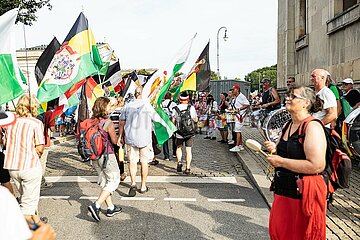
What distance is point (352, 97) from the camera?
833 cm

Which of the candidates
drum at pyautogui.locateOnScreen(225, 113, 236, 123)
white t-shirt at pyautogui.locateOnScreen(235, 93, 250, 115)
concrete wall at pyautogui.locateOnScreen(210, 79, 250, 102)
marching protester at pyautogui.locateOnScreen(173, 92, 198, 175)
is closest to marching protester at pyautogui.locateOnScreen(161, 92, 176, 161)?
marching protester at pyautogui.locateOnScreen(173, 92, 198, 175)

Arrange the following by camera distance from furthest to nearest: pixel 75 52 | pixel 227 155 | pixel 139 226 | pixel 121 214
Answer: pixel 227 155, pixel 75 52, pixel 121 214, pixel 139 226

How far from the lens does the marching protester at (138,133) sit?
6.96m

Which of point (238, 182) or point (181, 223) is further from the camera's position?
point (238, 182)

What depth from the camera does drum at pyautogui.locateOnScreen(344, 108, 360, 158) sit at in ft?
22.4

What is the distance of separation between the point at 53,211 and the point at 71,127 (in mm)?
13286

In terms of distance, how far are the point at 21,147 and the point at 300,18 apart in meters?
14.9

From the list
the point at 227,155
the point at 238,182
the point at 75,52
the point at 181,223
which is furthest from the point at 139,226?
the point at 227,155

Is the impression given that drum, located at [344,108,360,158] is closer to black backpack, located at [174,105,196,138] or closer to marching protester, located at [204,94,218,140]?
black backpack, located at [174,105,196,138]

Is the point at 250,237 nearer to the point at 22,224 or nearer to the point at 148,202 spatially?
the point at 148,202

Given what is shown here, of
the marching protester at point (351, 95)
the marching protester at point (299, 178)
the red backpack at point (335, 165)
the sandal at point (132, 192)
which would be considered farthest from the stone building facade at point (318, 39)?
the marching protester at point (299, 178)

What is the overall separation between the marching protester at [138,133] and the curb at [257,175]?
1.94 meters

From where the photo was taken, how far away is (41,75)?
7742 millimetres

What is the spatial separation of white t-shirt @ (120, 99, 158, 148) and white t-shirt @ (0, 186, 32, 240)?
5.15 m
